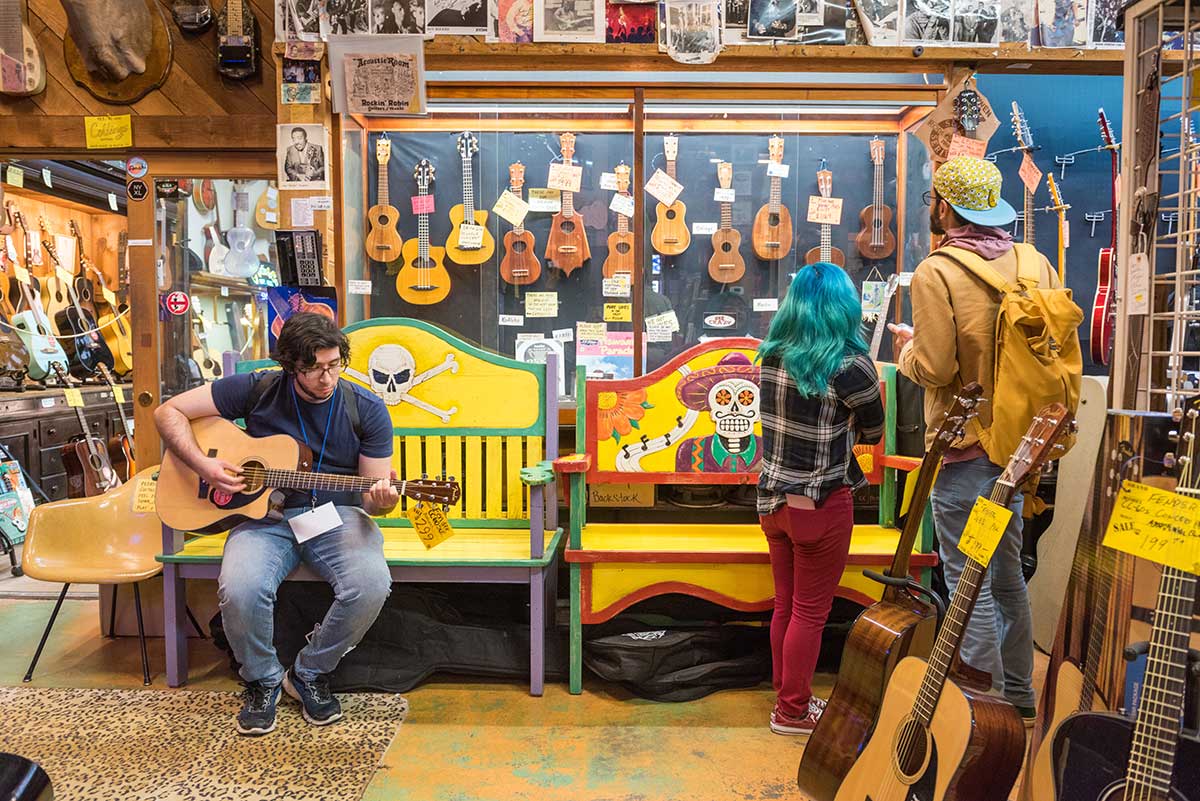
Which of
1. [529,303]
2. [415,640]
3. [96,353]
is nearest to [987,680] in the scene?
[415,640]

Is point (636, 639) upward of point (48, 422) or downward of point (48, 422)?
downward

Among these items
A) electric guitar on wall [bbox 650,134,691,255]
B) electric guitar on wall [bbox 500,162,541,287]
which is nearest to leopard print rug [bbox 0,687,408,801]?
electric guitar on wall [bbox 500,162,541,287]

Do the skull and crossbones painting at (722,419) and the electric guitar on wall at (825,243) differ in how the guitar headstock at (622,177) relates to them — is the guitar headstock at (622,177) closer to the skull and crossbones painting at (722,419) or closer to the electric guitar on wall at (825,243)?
the electric guitar on wall at (825,243)

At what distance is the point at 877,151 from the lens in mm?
4320

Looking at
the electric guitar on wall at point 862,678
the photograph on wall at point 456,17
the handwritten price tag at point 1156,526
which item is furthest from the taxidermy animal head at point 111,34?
the handwritten price tag at point 1156,526

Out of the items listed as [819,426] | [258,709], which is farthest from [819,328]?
[258,709]

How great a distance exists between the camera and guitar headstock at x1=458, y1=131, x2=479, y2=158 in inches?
175

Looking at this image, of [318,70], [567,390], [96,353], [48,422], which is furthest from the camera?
[96,353]

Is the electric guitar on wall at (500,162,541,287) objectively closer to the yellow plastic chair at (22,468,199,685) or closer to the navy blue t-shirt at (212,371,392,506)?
the navy blue t-shirt at (212,371,392,506)

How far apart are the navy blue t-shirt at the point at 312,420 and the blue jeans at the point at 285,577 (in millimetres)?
167

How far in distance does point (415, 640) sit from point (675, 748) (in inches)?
41.8

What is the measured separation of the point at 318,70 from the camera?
360 cm

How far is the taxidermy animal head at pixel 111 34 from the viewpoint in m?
3.63

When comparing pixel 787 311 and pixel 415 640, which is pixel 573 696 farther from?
pixel 787 311
